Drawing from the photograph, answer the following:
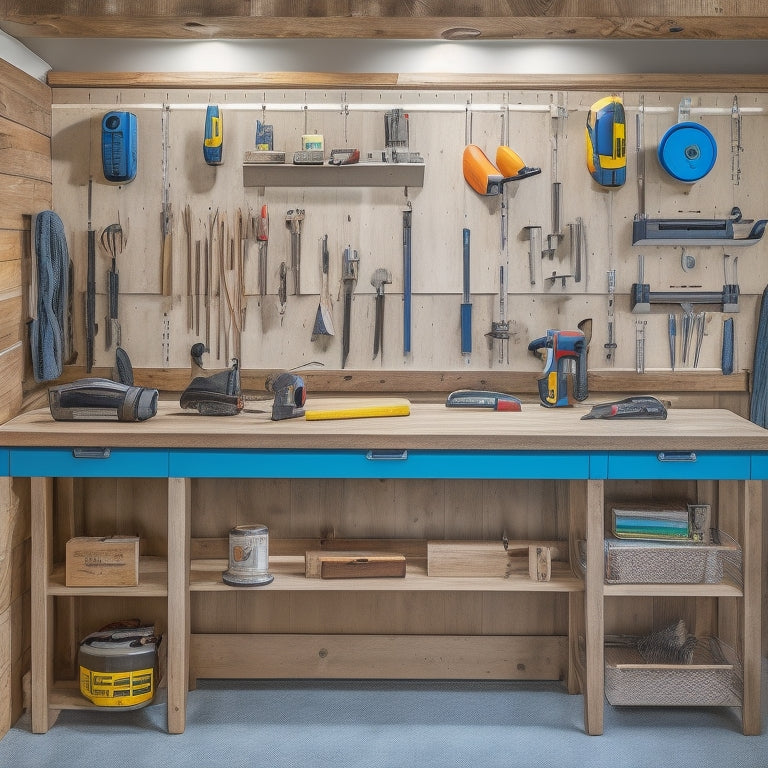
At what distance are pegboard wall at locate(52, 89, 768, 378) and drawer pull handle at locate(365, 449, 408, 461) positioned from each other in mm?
787

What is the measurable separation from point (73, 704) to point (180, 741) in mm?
439

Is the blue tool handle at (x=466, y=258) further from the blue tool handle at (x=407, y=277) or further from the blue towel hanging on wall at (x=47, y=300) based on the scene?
the blue towel hanging on wall at (x=47, y=300)

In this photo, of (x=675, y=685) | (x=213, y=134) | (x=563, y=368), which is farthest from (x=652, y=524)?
(x=213, y=134)

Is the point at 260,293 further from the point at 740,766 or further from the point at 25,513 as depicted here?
the point at 740,766

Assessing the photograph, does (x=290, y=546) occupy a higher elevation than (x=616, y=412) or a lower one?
lower

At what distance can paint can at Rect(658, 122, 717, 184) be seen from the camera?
12.3 ft

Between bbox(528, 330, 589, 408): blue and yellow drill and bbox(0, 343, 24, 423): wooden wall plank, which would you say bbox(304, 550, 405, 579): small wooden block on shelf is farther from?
bbox(0, 343, 24, 423): wooden wall plank

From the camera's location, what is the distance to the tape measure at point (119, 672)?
3.33 meters

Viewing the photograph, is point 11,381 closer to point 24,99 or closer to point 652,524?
point 24,99

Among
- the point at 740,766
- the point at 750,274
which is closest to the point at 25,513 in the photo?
the point at 740,766

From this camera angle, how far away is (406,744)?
10.6 feet

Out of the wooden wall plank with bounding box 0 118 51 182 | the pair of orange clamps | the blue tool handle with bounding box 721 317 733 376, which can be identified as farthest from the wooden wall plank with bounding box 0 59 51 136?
the blue tool handle with bounding box 721 317 733 376

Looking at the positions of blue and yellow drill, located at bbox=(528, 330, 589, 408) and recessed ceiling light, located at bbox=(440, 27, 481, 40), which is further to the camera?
blue and yellow drill, located at bbox=(528, 330, 589, 408)

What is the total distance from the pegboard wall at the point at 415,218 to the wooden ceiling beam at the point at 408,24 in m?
0.35
